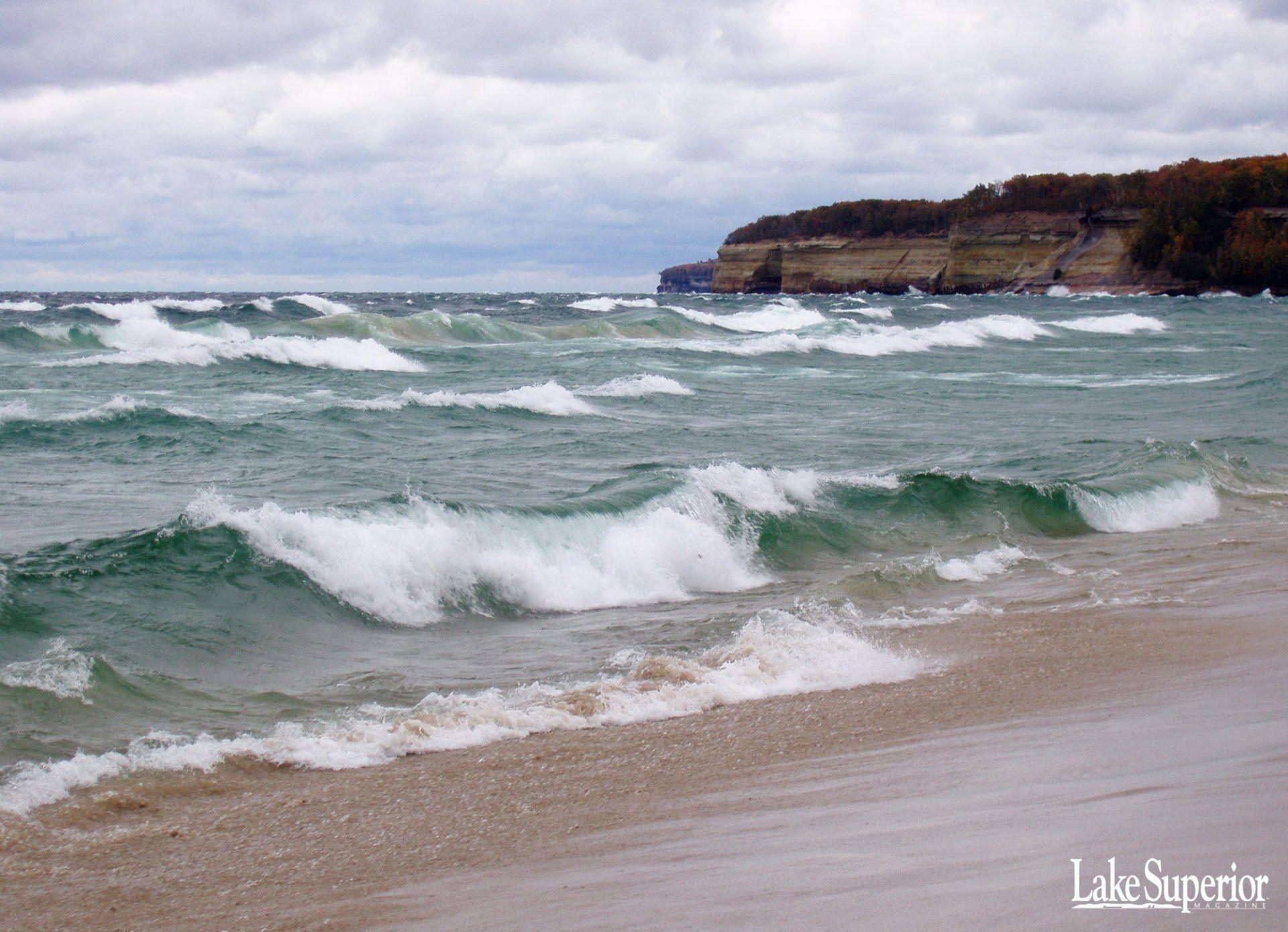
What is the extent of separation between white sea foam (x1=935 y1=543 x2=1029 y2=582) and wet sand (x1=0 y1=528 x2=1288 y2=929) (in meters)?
3.05

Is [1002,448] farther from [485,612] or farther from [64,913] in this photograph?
[64,913]

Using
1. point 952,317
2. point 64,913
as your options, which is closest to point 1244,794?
point 64,913

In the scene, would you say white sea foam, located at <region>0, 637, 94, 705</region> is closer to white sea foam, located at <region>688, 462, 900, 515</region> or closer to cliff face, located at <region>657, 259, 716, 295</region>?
white sea foam, located at <region>688, 462, 900, 515</region>

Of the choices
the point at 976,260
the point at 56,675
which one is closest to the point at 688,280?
the point at 976,260

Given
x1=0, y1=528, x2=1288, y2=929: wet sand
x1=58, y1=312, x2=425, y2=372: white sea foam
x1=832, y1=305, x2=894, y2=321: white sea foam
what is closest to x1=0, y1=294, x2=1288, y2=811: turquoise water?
x1=0, y1=528, x2=1288, y2=929: wet sand

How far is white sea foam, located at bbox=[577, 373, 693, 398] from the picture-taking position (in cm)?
2167

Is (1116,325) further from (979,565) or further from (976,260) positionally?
(976,260)

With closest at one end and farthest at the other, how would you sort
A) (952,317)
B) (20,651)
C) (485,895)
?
(485,895), (20,651), (952,317)

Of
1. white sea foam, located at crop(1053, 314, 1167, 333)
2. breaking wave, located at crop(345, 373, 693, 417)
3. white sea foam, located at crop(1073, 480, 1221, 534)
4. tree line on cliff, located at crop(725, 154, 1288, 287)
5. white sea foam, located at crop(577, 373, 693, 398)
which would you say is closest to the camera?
white sea foam, located at crop(1073, 480, 1221, 534)

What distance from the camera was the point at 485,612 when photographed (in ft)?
27.5

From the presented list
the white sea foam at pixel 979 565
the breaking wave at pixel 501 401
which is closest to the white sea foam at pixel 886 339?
the breaking wave at pixel 501 401

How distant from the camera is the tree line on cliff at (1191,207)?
3100 inches

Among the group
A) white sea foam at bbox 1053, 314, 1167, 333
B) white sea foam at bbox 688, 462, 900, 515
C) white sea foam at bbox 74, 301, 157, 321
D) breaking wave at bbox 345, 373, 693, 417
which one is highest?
white sea foam at bbox 74, 301, 157, 321

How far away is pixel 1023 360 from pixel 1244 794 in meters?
30.6
